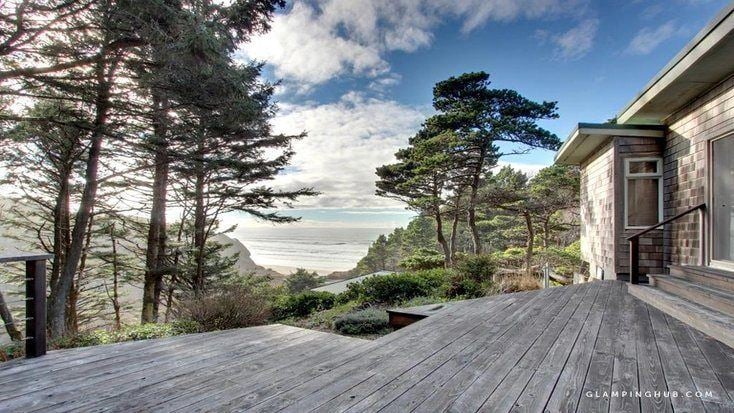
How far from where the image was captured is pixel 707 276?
3.88m

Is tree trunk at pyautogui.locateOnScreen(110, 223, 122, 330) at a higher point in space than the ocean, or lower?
higher

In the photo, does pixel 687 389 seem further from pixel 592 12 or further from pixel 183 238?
pixel 183 238

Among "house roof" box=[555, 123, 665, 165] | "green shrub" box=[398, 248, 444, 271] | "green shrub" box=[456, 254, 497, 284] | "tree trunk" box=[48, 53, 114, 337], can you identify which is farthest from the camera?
"green shrub" box=[398, 248, 444, 271]

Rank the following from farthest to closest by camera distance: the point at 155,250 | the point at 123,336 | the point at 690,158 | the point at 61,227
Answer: the point at 155,250 → the point at 61,227 → the point at 123,336 → the point at 690,158

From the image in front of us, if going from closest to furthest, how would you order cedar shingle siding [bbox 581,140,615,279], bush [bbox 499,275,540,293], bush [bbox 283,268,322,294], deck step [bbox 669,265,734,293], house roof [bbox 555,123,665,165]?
deck step [bbox 669,265,734,293] → house roof [bbox 555,123,665,165] → cedar shingle siding [bbox 581,140,615,279] → bush [bbox 499,275,540,293] → bush [bbox 283,268,322,294]

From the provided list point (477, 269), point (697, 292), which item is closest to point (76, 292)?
point (477, 269)

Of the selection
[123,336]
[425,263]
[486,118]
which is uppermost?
[486,118]

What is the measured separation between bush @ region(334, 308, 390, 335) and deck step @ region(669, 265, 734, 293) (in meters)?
4.00

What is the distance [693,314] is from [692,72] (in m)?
2.98

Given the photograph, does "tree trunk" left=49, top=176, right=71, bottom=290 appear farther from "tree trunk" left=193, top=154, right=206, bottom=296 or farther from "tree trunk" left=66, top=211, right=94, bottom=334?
"tree trunk" left=193, top=154, right=206, bottom=296

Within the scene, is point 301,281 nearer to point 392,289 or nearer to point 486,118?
point 392,289

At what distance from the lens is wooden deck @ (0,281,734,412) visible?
5.63 feet

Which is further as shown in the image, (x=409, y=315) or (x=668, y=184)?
(x=668, y=184)

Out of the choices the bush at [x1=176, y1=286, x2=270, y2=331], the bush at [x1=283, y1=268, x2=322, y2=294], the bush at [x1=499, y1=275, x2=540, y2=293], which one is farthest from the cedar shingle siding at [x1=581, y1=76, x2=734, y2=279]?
the bush at [x1=283, y1=268, x2=322, y2=294]
